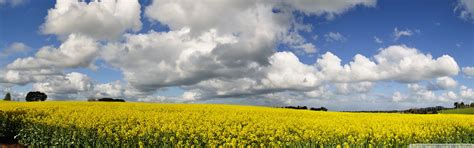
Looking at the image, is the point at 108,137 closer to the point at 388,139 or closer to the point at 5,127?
the point at 5,127

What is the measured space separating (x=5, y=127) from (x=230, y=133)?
34.2ft

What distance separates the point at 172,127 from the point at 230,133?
1.90 meters

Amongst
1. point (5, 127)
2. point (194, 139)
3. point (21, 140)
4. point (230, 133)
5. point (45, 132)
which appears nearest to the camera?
point (194, 139)

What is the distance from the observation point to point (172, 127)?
15359mm

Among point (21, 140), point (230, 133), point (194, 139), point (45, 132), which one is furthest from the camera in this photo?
point (21, 140)

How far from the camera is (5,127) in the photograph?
19641 mm

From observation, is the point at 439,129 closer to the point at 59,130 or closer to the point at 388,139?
the point at 388,139

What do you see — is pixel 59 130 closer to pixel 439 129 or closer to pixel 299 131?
pixel 299 131

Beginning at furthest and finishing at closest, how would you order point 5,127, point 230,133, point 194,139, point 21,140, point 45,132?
point 5,127
point 21,140
point 45,132
point 230,133
point 194,139

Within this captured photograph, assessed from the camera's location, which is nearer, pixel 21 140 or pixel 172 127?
pixel 172 127

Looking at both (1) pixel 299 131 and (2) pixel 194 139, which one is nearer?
(2) pixel 194 139

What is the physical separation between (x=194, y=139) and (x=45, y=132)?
19.5ft

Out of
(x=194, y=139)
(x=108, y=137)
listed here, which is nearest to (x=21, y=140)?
(x=108, y=137)

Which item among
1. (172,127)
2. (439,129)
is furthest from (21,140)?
(439,129)
